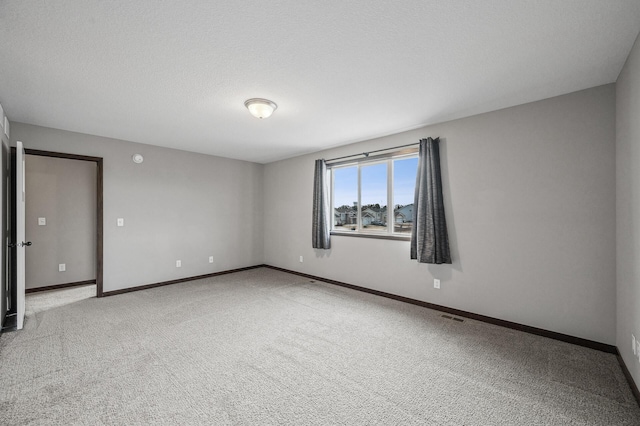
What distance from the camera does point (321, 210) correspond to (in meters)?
5.10

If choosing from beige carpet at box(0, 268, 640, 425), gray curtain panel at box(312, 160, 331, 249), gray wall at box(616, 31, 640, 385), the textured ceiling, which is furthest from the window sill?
gray wall at box(616, 31, 640, 385)

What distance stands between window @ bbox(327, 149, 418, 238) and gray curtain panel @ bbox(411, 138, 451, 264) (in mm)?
370

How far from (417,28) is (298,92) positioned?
1308mm

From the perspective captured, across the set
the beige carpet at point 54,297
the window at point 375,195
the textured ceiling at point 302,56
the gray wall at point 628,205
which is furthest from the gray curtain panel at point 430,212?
the beige carpet at point 54,297

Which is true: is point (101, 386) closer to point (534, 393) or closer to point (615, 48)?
point (534, 393)

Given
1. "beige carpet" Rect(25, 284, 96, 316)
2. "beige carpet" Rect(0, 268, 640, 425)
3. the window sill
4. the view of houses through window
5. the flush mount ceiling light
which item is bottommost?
"beige carpet" Rect(0, 268, 640, 425)

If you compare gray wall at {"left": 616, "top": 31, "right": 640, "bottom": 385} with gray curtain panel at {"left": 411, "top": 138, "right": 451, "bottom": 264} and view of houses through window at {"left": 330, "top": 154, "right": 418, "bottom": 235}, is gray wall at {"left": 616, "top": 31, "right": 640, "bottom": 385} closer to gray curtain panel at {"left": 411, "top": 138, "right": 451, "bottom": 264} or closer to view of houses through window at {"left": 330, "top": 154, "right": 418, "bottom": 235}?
gray curtain panel at {"left": 411, "top": 138, "right": 451, "bottom": 264}

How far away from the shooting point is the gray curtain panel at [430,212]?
354cm

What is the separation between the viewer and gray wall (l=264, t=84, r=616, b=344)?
8.58 feet

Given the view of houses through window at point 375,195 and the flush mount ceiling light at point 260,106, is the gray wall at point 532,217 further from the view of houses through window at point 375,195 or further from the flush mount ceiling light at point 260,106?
the flush mount ceiling light at point 260,106

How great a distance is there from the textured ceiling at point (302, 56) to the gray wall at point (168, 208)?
900 millimetres

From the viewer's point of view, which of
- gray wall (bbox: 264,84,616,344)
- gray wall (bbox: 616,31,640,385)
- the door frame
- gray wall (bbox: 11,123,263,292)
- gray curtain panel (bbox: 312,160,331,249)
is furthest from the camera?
gray curtain panel (bbox: 312,160,331,249)

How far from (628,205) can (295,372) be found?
2972mm

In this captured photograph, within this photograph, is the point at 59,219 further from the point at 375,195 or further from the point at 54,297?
the point at 375,195
